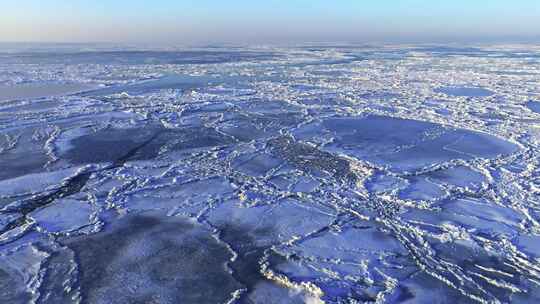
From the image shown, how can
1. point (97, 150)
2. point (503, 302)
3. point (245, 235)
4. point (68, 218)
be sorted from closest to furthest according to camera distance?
point (503, 302)
point (245, 235)
point (68, 218)
point (97, 150)

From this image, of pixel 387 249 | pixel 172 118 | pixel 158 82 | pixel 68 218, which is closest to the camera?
pixel 387 249

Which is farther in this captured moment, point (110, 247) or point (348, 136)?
point (348, 136)

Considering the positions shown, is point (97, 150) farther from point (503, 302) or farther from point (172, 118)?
point (503, 302)

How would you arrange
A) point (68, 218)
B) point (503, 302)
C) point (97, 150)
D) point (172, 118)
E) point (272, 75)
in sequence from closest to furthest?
point (503, 302) < point (68, 218) < point (97, 150) < point (172, 118) < point (272, 75)

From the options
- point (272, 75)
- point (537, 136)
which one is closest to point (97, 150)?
point (537, 136)

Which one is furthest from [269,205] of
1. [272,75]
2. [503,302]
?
[272,75]

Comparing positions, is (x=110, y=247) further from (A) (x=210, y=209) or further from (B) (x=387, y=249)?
(B) (x=387, y=249)
